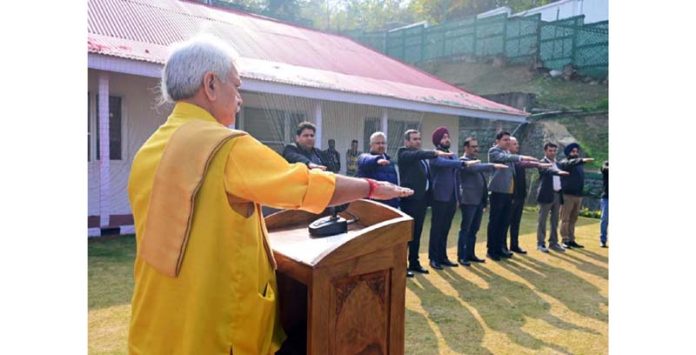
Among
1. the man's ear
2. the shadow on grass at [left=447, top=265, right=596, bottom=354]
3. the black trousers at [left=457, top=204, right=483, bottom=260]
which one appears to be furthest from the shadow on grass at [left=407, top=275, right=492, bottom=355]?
the man's ear

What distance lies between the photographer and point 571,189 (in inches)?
284

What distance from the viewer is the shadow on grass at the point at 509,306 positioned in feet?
11.4

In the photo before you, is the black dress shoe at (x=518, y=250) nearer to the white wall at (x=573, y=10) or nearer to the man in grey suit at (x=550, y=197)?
the man in grey suit at (x=550, y=197)

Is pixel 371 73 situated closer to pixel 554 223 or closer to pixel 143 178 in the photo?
pixel 554 223

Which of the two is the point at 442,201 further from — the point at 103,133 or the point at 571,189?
the point at 103,133

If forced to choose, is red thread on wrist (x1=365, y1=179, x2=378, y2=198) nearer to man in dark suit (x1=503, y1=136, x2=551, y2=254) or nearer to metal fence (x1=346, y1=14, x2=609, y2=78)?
man in dark suit (x1=503, y1=136, x2=551, y2=254)

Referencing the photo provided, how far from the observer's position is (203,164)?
1.28 m

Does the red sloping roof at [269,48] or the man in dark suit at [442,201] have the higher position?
the red sloping roof at [269,48]

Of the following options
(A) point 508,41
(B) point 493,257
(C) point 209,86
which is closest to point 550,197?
(B) point 493,257

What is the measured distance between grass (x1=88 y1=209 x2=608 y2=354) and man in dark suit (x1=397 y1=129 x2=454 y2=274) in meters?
0.40

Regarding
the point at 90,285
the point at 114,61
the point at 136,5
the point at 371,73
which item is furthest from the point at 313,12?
the point at 90,285

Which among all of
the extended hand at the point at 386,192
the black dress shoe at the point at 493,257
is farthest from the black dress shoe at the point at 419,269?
the extended hand at the point at 386,192

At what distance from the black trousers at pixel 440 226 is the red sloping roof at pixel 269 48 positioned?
353cm

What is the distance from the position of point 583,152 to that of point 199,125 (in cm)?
1154
